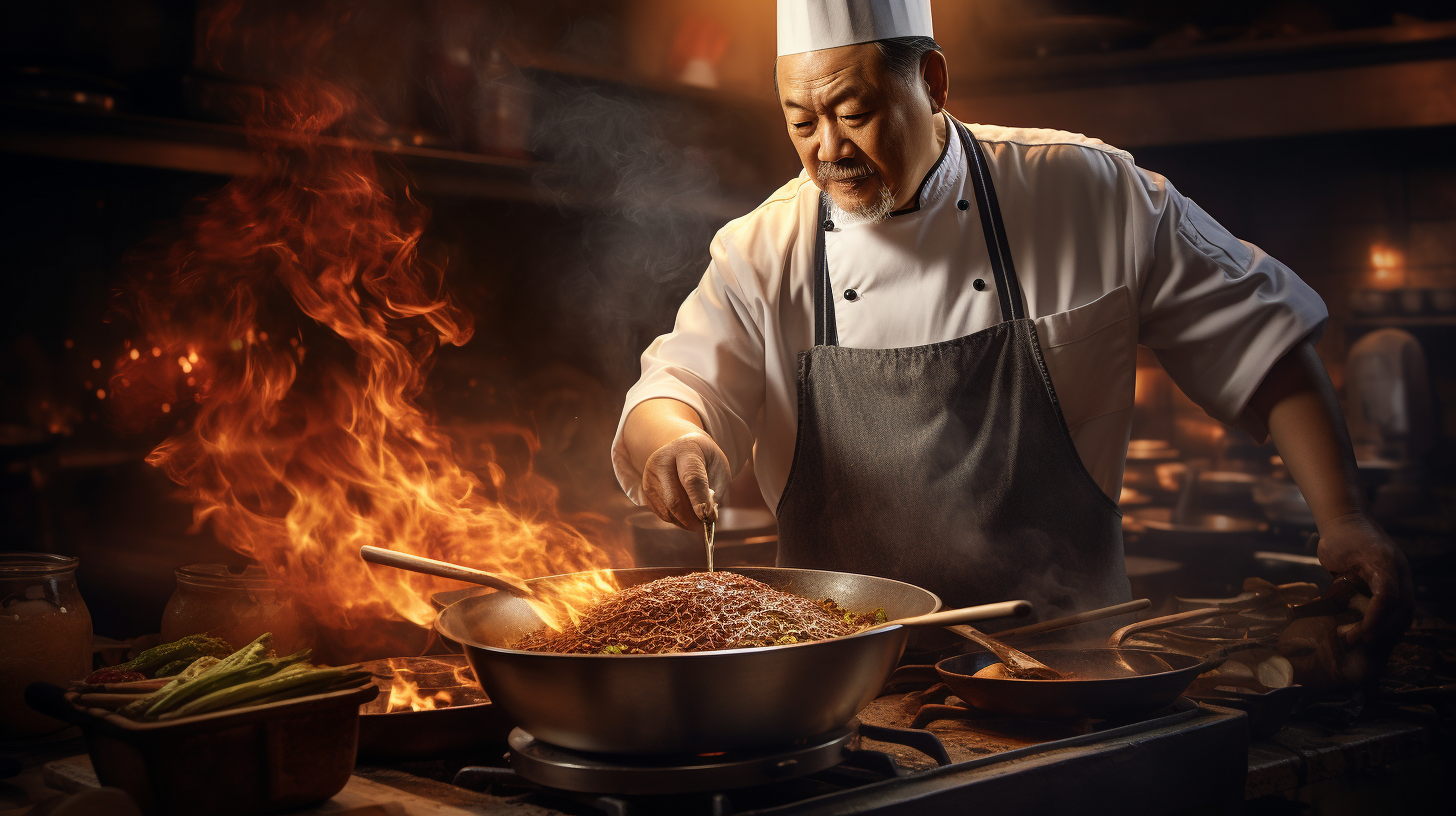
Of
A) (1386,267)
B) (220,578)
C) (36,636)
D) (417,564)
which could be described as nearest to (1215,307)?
(417,564)

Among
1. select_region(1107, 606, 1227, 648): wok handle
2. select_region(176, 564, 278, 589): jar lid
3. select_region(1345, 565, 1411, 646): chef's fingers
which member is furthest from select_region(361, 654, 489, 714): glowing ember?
select_region(1345, 565, 1411, 646): chef's fingers

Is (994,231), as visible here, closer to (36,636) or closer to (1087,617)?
(1087,617)

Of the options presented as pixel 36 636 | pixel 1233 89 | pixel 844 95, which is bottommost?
pixel 36 636

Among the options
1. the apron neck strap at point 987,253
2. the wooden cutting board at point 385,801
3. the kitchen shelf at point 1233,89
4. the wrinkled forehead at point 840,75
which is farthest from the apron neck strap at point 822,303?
the kitchen shelf at point 1233,89

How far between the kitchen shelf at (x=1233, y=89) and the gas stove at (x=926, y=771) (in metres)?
3.68

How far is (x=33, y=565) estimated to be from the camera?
144 cm

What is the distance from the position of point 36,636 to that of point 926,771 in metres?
1.20

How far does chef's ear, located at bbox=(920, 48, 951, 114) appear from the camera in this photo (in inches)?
72.3

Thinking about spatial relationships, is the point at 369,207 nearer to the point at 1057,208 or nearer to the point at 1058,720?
the point at 1057,208

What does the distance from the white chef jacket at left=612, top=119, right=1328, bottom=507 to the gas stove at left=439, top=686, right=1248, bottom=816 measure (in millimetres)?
713

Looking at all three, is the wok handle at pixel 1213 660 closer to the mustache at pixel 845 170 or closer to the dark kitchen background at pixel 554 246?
the dark kitchen background at pixel 554 246

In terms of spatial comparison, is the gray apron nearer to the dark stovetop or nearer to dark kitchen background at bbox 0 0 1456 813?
dark kitchen background at bbox 0 0 1456 813

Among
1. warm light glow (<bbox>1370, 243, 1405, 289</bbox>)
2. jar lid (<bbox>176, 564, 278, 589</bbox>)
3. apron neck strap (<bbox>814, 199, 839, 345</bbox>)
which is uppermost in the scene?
warm light glow (<bbox>1370, 243, 1405, 289</bbox>)

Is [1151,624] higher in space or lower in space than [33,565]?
lower
